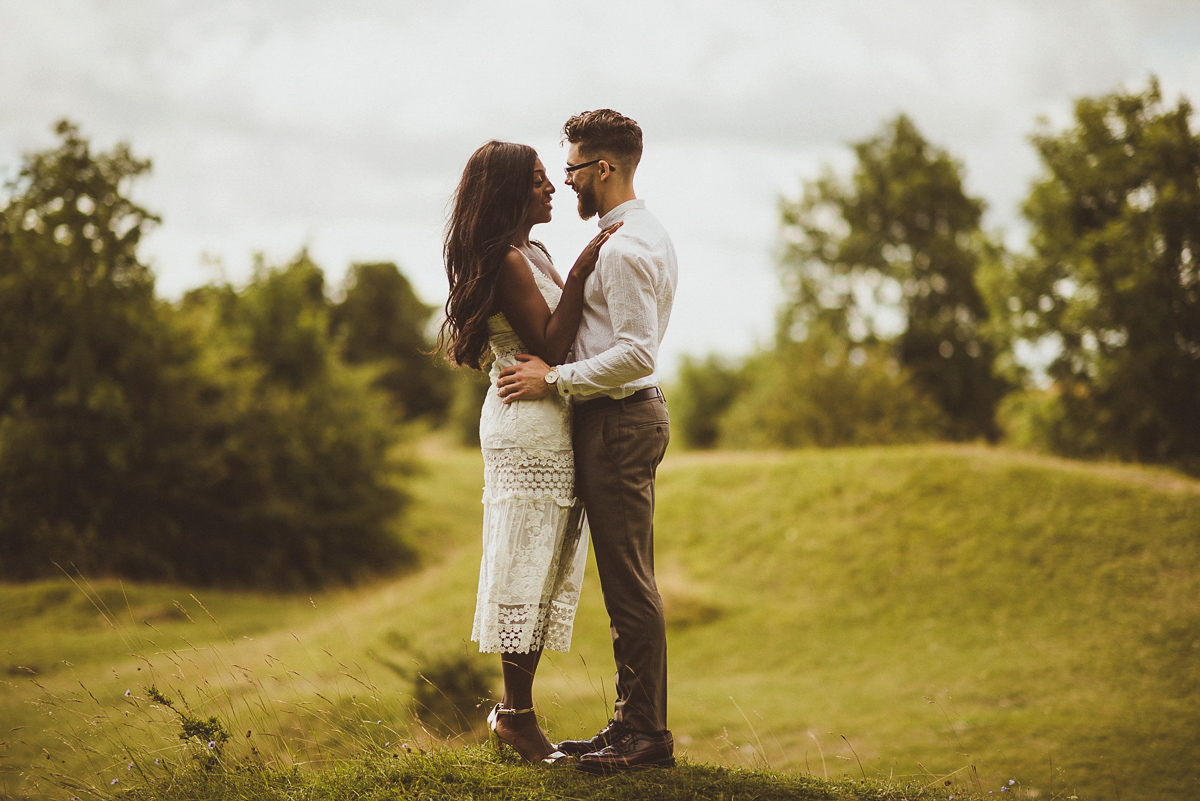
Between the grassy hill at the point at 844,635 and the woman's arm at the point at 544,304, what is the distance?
2.48m

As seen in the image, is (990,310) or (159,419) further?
(990,310)

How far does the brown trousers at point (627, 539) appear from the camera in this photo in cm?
379

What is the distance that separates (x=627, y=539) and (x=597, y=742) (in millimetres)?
997

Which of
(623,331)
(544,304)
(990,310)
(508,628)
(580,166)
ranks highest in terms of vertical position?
(990,310)

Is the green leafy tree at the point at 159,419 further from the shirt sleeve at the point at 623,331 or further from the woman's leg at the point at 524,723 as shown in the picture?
the shirt sleeve at the point at 623,331

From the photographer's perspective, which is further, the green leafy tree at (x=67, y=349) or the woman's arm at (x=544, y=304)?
the green leafy tree at (x=67, y=349)

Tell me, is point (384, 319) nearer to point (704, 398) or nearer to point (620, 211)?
point (704, 398)

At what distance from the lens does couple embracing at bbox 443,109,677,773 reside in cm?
379

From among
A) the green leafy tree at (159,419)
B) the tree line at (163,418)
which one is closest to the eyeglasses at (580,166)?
the green leafy tree at (159,419)

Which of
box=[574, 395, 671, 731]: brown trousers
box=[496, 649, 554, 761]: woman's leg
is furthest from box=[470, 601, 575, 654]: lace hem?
box=[574, 395, 671, 731]: brown trousers

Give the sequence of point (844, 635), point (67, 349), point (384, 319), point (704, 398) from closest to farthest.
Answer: point (844, 635) < point (67, 349) < point (704, 398) < point (384, 319)

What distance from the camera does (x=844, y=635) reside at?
42.1 feet

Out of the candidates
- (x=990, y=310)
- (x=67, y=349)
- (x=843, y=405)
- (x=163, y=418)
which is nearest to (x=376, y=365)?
(x=163, y=418)

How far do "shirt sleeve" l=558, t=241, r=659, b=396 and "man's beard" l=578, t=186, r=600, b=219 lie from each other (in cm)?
41
